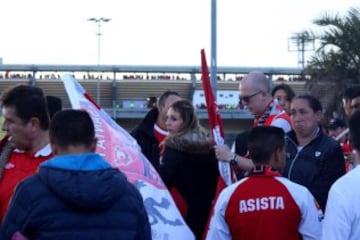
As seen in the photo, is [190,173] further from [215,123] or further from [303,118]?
[303,118]

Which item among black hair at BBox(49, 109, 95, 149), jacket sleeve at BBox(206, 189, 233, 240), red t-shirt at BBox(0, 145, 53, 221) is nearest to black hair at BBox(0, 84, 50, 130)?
red t-shirt at BBox(0, 145, 53, 221)

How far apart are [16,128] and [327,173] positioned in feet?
9.01

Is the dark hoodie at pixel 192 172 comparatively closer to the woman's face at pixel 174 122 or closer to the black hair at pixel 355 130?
the woman's face at pixel 174 122

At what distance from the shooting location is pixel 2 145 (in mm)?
5086

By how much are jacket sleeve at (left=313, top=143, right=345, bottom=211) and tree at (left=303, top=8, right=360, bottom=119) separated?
17.9 m

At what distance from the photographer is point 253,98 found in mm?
7086

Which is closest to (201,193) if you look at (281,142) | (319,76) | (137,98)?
(281,142)

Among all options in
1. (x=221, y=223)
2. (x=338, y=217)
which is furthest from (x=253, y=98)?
(x=338, y=217)

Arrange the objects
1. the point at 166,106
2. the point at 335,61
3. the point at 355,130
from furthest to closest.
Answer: the point at 335,61 → the point at 166,106 → the point at 355,130

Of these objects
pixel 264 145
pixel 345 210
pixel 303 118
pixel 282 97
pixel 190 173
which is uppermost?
pixel 282 97

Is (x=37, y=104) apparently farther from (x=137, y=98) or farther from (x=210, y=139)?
(x=137, y=98)

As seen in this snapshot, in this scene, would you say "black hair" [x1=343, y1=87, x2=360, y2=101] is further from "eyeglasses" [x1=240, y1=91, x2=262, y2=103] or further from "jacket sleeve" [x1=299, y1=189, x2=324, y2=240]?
"jacket sleeve" [x1=299, y1=189, x2=324, y2=240]

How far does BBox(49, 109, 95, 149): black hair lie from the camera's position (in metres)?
4.09

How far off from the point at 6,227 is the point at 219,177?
318 centimetres
